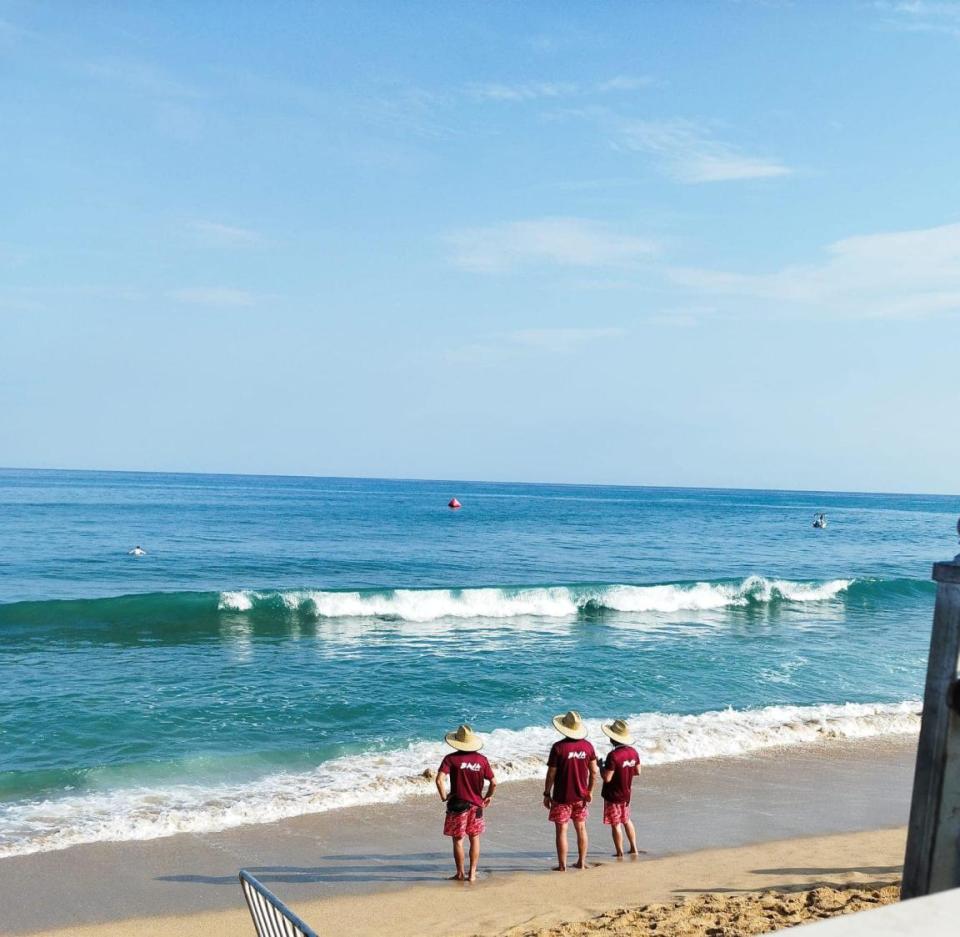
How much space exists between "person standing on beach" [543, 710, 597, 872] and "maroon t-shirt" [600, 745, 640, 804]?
0.92ft

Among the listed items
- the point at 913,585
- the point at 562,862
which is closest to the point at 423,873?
the point at 562,862

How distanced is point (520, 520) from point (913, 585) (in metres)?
40.6

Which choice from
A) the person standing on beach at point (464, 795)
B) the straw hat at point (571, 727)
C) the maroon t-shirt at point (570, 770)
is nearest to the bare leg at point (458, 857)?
the person standing on beach at point (464, 795)

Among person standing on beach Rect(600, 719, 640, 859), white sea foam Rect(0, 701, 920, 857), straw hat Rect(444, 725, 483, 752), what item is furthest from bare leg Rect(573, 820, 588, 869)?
white sea foam Rect(0, 701, 920, 857)

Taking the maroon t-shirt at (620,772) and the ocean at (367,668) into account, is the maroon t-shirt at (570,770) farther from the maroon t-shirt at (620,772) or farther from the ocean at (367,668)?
the ocean at (367,668)

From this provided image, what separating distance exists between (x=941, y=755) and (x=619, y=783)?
499 cm

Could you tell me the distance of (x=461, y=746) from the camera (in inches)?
333

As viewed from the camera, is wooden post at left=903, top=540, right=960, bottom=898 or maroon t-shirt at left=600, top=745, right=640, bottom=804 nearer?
wooden post at left=903, top=540, right=960, bottom=898

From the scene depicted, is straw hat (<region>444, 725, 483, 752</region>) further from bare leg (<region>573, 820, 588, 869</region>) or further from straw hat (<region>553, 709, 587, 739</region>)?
bare leg (<region>573, 820, 588, 869</region>)

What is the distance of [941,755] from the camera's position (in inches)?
169

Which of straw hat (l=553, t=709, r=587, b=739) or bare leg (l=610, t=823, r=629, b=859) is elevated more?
straw hat (l=553, t=709, r=587, b=739)

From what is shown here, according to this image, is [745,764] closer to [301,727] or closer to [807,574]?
[301,727]

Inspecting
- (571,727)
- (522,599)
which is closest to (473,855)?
(571,727)

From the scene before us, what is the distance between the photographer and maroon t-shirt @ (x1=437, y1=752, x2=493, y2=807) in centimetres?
845
